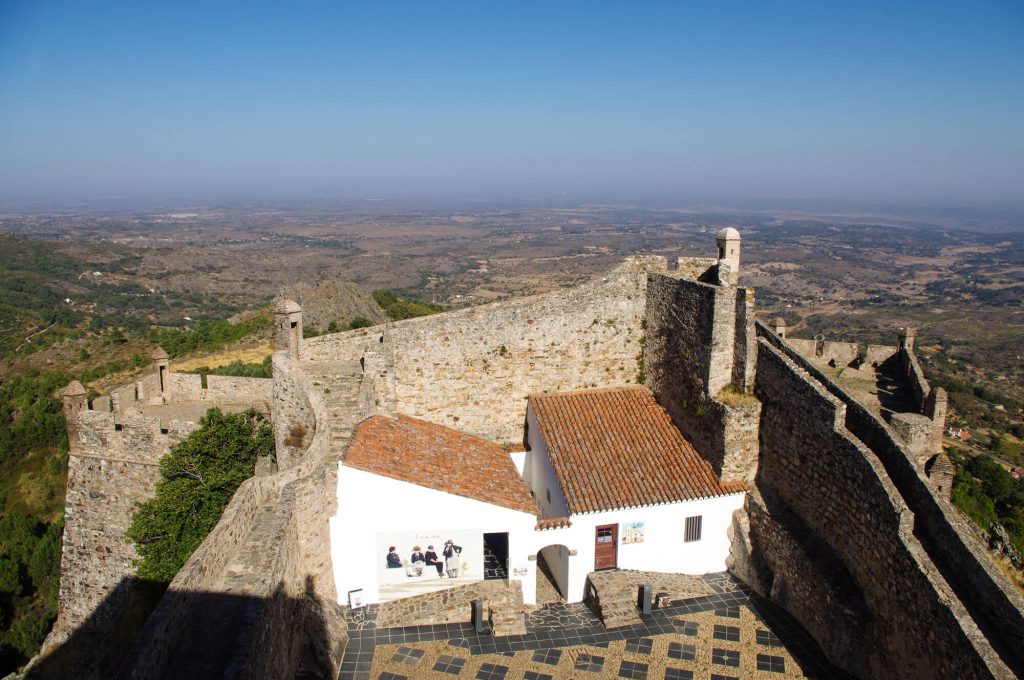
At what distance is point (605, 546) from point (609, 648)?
1876mm

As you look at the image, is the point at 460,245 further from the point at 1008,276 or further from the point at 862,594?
the point at 862,594

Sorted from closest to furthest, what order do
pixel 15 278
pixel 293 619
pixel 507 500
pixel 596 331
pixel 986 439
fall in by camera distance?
pixel 293 619
pixel 507 500
pixel 596 331
pixel 986 439
pixel 15 278

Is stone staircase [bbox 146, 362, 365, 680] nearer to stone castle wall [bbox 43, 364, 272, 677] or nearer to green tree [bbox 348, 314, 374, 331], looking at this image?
stone castle wall [bbox 43, 364, 272, 677]

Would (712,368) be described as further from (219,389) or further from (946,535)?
(219,389)

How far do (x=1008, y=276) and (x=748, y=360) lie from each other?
10801 centimetres

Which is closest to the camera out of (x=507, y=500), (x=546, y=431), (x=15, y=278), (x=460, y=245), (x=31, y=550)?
(x=507, y=500)

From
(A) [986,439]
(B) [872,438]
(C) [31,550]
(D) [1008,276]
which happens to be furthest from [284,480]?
(D) [1008,276]

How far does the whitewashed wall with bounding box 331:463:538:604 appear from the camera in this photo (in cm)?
1048

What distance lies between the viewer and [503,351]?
44.0ft

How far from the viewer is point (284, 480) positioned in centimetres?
972

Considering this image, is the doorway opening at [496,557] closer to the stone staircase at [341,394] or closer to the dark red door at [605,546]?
the dark red door at [605,546]

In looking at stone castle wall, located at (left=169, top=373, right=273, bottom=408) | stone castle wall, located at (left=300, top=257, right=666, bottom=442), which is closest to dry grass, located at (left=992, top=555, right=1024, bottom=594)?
stone castle wall, located at (left=300, top=257, right=666, bottom=442)

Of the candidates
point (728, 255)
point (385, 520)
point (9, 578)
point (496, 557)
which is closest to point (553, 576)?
point (496, 557)

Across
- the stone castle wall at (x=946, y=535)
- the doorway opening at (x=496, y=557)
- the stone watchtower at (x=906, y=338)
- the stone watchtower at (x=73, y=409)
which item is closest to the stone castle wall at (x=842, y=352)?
the stone watchtower at (x=906, y=338)
